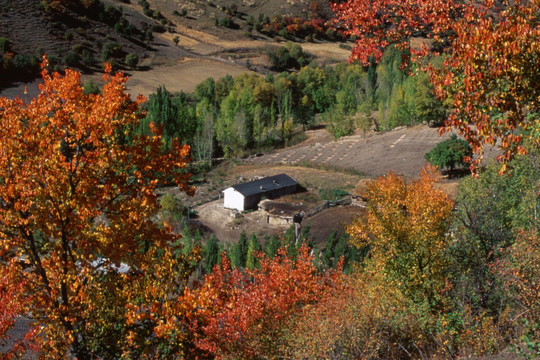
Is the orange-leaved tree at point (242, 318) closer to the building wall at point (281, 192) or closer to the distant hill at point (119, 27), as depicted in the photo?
the building wall at point (281, 192)

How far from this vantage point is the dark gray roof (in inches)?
2327

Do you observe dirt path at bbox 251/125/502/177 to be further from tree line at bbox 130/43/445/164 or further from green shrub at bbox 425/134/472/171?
green shrub at bbox 425/134/472/171

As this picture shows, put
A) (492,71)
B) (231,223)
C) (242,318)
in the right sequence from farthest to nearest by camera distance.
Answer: (231,223)
(242,318)
(492,71)

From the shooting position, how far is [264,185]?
61406mm

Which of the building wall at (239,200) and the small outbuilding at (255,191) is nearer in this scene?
the building wall at (239,200)

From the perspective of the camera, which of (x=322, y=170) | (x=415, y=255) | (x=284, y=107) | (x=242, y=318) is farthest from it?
(x=284, y=107)

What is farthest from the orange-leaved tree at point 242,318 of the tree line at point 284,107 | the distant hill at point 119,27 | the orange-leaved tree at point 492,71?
the distant hill at point 119,27

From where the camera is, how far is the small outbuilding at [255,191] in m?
58.6

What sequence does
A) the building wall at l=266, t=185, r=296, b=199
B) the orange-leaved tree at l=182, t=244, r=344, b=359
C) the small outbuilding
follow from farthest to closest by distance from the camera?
the building wall at l=266, t=185, r=296, b=199, the small outbuilding, the orange-leaved tree at l=182, t=244, r=344, b=359

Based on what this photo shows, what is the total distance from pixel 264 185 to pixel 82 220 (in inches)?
1894

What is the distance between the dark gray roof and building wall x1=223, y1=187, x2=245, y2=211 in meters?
0.47

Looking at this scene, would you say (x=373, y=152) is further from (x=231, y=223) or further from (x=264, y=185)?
(x=231, y=223)

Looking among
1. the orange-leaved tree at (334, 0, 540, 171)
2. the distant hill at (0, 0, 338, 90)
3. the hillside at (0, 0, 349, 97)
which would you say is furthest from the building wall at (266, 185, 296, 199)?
the distant hill at (0, 0, 338, 90)

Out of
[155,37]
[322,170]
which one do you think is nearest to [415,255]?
[322,170]
